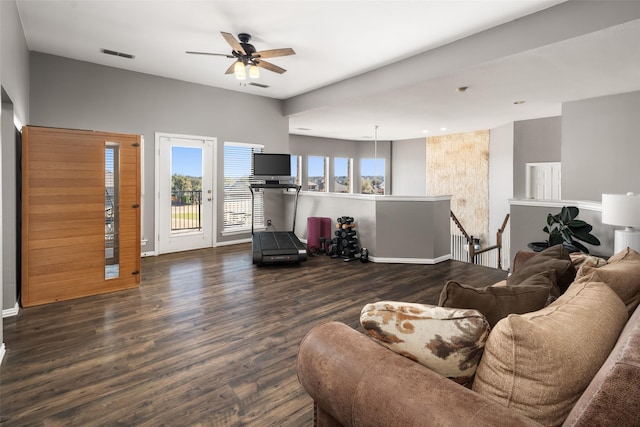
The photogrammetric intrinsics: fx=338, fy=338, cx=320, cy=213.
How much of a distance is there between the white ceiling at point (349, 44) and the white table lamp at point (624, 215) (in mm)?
1566

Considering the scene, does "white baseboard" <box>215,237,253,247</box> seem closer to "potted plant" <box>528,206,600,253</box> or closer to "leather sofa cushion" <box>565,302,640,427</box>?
"potted plant" <box>528,206,600,253</box>

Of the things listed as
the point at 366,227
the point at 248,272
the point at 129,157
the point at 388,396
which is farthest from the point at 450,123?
the point at 388,396

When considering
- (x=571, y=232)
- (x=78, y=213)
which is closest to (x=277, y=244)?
(x=78, y=213)

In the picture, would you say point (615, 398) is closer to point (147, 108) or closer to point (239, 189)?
point (147, 108)

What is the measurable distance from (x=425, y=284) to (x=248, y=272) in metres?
2.46

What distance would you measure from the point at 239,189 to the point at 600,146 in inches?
253

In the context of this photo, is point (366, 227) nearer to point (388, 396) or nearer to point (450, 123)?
point (450, 123)

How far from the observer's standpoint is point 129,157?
13.2 feet

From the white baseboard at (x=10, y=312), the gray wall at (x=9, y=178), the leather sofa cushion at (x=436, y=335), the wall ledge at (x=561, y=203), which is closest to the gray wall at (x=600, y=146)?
the wall ledge at (x=561, y=203)

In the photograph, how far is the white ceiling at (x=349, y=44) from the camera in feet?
11.6

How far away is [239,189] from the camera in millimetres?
7059

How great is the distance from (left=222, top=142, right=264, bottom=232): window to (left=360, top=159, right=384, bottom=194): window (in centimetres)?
582

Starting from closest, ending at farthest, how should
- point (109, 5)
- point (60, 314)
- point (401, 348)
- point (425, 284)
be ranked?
point (401, 348)
point (60, 314)
point (109, 5)
point (425, 284)

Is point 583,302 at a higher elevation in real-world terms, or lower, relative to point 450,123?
lower
